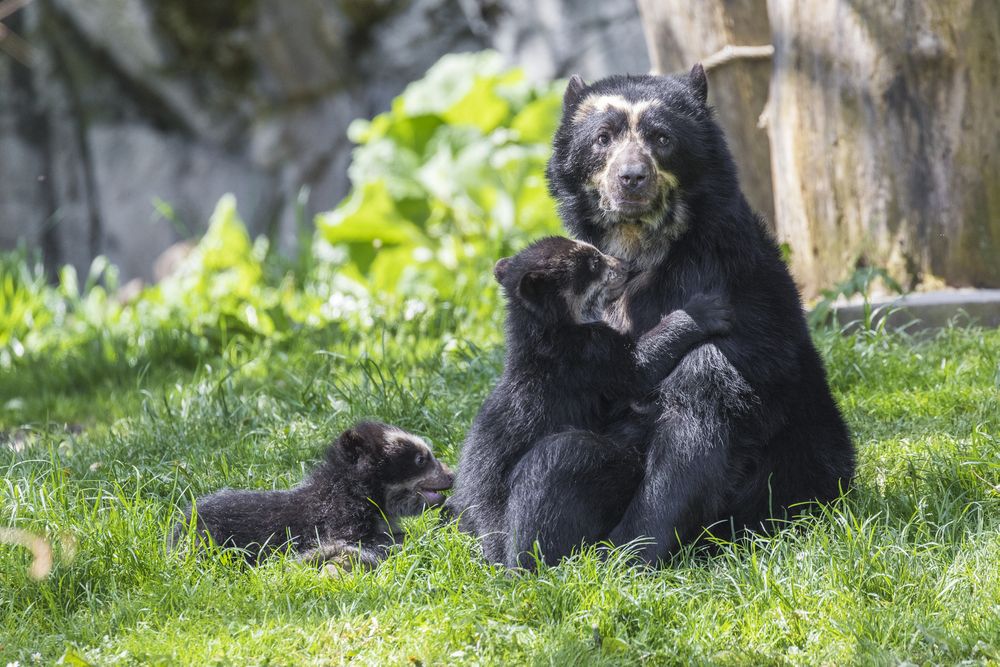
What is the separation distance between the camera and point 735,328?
423 cm

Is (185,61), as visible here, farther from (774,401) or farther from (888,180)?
(774,401)

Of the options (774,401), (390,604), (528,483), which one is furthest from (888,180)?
(390,604)

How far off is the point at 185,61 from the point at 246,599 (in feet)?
32.8

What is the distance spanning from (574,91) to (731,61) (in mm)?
2894

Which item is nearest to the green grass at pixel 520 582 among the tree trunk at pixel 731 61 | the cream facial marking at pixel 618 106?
the cream facial marking at pixel 618 106

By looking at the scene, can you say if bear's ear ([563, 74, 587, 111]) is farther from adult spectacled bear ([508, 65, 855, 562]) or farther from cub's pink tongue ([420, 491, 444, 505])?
cub's pink tongue ([420, 491, 444, 505])

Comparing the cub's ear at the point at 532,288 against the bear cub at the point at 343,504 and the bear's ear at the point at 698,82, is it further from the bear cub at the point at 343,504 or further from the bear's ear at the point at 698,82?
the bear's ear at the point at 698,82

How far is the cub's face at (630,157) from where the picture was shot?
4.45 m

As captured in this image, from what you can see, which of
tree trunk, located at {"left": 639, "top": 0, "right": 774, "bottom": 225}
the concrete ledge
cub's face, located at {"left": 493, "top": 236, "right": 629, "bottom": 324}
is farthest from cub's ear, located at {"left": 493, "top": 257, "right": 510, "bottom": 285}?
tree trunk, located at {"left": 639, "top": 0, "right": 774, "bottom": 225}

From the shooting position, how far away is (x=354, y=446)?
474cm

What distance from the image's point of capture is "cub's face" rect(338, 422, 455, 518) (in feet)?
15.5

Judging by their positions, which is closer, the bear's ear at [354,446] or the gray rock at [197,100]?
the bear's ear at [354,446]

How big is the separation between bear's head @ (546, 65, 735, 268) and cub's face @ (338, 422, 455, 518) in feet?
3.51

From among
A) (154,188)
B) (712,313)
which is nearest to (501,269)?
(712,313)
